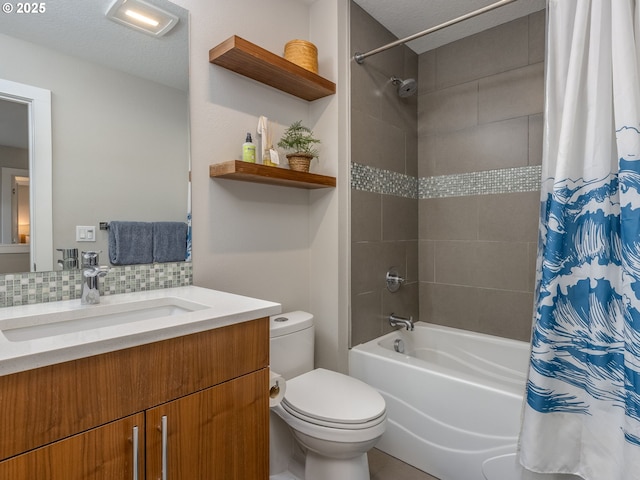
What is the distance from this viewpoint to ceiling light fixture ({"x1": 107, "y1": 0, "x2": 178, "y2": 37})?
141cm

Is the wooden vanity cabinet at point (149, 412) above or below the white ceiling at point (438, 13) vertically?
below

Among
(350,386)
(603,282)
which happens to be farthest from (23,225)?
(603,282)

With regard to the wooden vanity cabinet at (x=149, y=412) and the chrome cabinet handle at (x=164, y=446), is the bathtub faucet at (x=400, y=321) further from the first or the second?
the chrome cabinet handle at (x=164, y=446)

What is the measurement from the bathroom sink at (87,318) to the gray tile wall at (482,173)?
1.84m

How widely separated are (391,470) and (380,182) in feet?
5.07

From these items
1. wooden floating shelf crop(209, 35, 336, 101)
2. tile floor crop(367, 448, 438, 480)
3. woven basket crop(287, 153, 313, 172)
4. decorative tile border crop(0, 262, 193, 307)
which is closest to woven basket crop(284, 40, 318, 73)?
wooden floating shelf crop(209, 35, 336, 101)

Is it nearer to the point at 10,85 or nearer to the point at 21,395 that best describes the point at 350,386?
the point at 21,395

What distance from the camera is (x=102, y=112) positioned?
1.37 metres

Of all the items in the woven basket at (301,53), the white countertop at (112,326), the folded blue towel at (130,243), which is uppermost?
the woven basket at (301,53)

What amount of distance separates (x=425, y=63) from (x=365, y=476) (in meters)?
2.55

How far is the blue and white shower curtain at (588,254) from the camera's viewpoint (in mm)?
1146

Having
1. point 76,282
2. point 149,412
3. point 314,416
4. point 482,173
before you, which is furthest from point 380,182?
point 149,412

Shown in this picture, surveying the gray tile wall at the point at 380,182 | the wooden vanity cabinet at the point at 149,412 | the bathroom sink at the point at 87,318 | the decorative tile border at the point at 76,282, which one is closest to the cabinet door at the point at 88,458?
the wooden vanity cabinet at the point at 149,412

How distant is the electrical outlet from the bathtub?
55.0 inches
